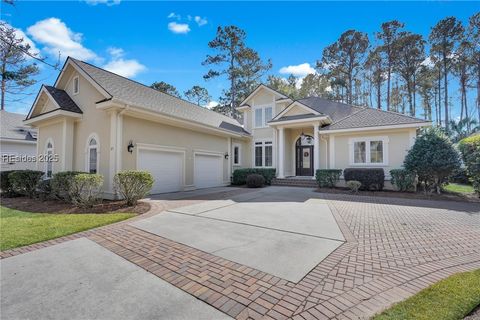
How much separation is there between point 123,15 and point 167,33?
2955mm

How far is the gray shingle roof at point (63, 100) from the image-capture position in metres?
11.4

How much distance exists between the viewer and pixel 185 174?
13.0 meters

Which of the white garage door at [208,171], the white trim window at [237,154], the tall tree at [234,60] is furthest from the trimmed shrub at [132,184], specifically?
the tall tree at [234,60]

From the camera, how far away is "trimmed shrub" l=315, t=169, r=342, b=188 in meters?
13.6

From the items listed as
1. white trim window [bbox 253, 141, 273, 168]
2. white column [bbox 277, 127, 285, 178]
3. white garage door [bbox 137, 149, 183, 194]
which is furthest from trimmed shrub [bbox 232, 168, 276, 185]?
white garage door [bbox 137, 149, 183, 194]

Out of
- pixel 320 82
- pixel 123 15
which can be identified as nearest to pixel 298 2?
pixel 123 15

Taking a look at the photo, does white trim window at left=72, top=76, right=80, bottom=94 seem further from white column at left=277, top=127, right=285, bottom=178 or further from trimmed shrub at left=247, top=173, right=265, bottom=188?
white column at left=277, top=127, right=285, bottom=178

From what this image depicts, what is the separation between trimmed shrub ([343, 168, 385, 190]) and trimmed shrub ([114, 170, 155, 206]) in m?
10.6

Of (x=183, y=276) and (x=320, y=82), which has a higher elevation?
(x=320, y=82)

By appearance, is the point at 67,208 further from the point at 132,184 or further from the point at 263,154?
the point at 263,154

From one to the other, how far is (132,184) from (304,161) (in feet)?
42.6

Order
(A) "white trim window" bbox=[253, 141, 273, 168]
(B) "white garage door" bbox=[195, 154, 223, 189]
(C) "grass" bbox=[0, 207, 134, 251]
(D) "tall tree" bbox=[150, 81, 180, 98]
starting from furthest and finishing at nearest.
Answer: (D) "tall tree" bbox=[150, 81, 180, 98] < (A) "white trim window" bbox=[253, 141, 273, 168] < (B) "white garage door" bbox=[195, 154, 223, 189] < (C) "grass" bbox=[0, 207, 134, 251]

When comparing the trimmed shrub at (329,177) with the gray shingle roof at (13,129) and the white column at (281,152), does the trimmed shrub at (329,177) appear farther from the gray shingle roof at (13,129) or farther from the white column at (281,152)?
the gray shingle roof at (13,129)

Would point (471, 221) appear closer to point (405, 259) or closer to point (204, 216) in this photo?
point (405, 259)
